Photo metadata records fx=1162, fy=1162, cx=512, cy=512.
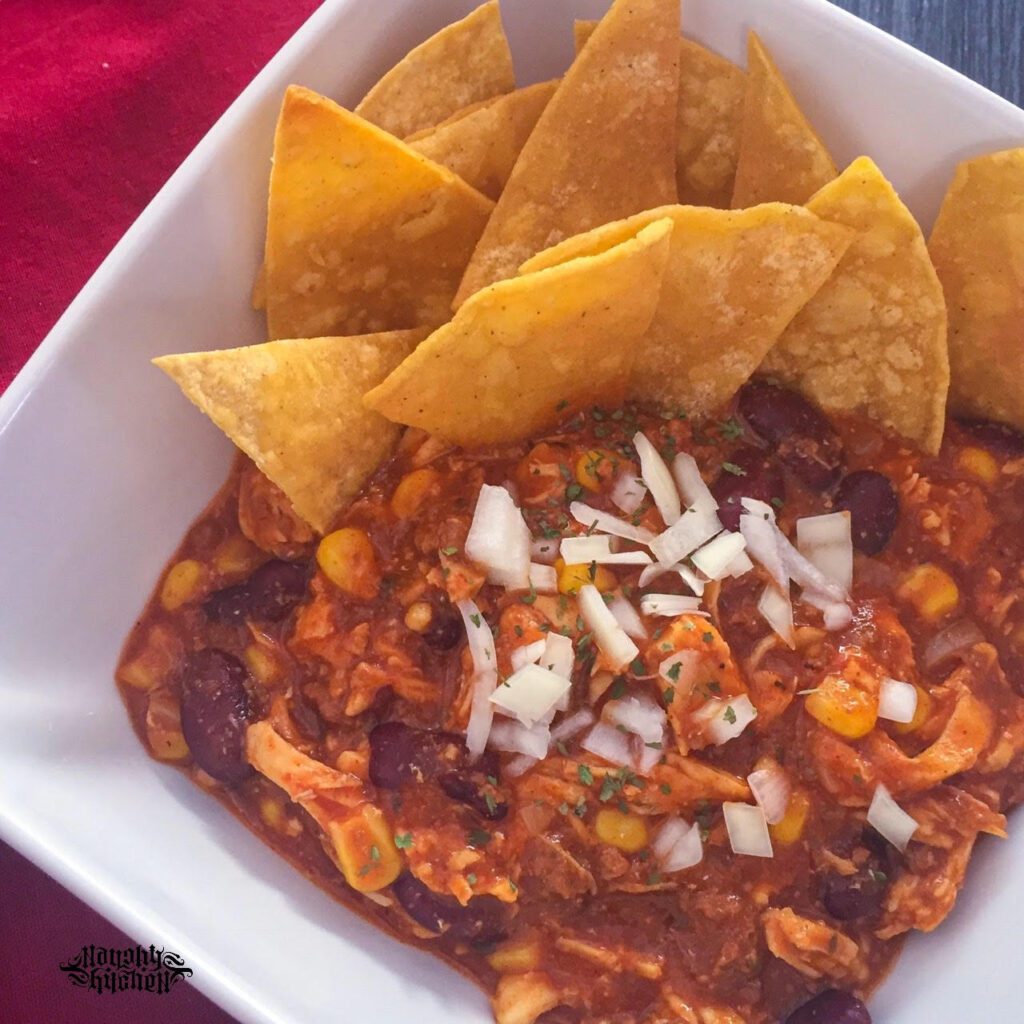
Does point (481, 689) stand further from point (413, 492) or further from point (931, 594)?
point (931, 594)

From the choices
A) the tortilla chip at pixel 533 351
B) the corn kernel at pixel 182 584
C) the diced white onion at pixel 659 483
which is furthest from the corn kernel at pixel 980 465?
the corn kernel at pixel 182 584

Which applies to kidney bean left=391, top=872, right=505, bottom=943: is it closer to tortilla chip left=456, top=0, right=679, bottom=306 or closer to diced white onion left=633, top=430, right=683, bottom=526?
diced white onion left=633, top=430, right=683, bottom=526

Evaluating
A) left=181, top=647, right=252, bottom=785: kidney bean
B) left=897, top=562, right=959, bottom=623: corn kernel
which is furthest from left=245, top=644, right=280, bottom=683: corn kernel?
left=897, top=562, right=959, bottom=623: corn kernel

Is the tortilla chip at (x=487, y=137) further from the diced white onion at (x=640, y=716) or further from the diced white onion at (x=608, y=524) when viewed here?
the diced white onion at (x=640, y=716)

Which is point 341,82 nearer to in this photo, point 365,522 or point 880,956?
point 365,522

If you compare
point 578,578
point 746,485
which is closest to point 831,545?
point 746,485

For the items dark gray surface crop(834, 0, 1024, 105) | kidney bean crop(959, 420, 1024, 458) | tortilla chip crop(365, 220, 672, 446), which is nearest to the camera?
tortilla chip crop(365, 220, 672, 446)
